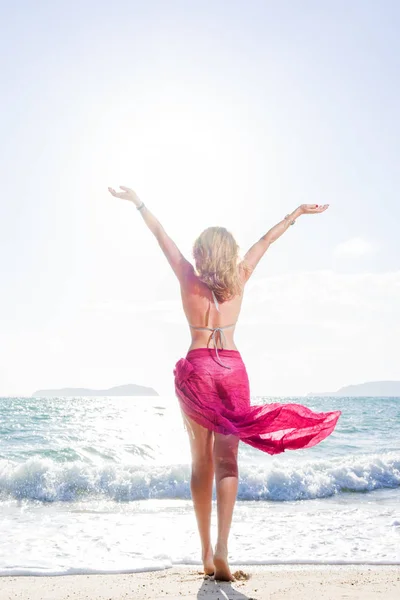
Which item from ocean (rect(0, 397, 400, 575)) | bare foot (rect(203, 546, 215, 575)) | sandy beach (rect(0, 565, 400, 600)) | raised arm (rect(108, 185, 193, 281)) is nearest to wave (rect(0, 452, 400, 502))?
ocean (rect(0, 397, 400, 575))

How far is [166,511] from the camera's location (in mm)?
7809

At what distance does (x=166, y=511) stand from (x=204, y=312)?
16.0 feet

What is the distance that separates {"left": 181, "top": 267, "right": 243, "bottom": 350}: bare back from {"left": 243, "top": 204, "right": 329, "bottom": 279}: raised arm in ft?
0.84

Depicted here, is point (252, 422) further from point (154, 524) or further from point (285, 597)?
point (154, 524)

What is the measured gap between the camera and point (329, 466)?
1241 centimetres

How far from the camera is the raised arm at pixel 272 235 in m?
3.88

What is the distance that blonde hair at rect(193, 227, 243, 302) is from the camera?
3689 mm

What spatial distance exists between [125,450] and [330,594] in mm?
11559

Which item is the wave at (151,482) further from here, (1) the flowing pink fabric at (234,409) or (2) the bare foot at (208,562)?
(1) the flowing pink fabric at (234,409)

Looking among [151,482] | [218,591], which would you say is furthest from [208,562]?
[151,482]

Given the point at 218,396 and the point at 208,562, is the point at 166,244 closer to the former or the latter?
the point at 218,396

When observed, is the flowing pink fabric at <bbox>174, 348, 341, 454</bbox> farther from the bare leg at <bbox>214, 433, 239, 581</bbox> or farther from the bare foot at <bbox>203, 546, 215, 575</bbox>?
the bare foot at <bbox>203, 546, 215, 575</bbox>

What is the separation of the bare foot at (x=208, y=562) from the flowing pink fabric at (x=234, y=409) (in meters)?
0.70

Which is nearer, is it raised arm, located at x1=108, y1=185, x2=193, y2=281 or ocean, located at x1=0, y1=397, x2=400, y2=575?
raised arm, located at x1=108, y1=185, x2=193, y2=281
